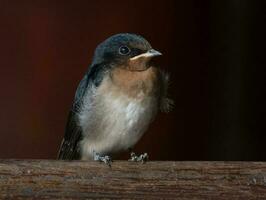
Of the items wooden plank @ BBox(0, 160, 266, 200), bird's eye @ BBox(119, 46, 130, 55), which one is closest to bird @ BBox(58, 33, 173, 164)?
bird's eye @ BBox(119, 46, 130, 55)

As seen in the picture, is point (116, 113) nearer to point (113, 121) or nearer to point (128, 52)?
point (113, 121)

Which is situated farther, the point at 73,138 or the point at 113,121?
the point at 73,138

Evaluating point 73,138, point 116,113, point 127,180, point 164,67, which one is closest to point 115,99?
point 116,113

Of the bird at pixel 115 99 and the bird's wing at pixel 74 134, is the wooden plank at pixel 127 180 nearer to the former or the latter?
the bird at pixel 115 99

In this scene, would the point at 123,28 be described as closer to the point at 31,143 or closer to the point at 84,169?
the point at 31,143

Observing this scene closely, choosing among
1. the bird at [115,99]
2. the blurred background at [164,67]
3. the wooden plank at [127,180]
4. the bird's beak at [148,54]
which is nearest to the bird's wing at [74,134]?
the bird at [115,99]

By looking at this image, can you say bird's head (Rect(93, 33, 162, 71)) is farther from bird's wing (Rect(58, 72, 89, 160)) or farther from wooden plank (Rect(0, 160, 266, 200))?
wooden plank (Rect(0, 160, 266, 200))
